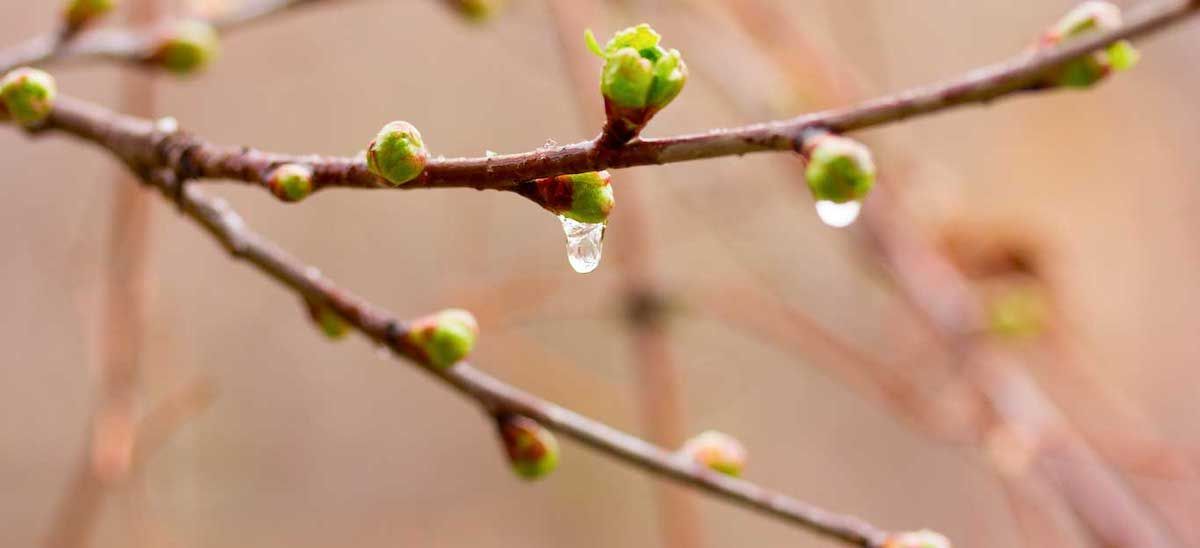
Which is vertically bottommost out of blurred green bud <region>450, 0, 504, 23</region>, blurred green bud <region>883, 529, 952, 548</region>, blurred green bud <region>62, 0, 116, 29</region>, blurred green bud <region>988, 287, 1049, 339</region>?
blurred green bud <region>883, 529, 952, 548</region>

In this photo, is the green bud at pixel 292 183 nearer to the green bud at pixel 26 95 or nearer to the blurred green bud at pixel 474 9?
the green bud at pixel 26 95

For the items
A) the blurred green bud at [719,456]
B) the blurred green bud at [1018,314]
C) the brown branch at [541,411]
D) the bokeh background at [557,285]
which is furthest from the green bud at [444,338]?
the blurred green bud at [1018,314]

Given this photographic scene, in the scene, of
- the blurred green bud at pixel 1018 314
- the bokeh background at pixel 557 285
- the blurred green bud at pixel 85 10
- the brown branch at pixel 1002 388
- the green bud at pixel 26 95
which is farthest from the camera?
the bokeh background at pixel 557 285

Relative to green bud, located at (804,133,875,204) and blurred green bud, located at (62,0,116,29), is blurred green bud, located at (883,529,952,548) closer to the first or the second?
green bud, located at (804,133,875,204)

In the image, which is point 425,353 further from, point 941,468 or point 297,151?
point 941,468

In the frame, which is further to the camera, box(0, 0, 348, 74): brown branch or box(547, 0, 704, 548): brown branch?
box(547, 0, 704, 548): brown branch

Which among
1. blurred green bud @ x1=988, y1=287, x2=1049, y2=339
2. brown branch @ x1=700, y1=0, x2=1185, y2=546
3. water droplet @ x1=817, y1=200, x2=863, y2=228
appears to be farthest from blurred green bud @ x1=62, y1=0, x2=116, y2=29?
blurred green bud @ x1=988, y1=287, x2=1049, y2=339
